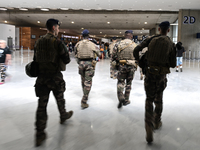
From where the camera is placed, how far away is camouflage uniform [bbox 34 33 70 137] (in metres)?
2.58

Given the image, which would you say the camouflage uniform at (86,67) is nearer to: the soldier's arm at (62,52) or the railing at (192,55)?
the soldier's arm at (62,52)

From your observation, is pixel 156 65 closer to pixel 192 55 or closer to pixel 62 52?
pixel 62 52

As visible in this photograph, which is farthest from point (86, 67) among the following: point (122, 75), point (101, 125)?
point (101, 125)

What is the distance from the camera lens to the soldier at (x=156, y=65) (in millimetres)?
2543

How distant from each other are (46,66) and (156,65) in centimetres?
151

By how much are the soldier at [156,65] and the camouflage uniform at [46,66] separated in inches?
43.3

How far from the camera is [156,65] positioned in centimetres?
261

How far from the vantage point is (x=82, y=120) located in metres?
3.39

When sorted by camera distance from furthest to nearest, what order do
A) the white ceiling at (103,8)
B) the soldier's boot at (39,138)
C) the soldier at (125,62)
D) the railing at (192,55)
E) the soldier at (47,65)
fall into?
the railing at (192,55), the white ceiling at (103,8), the soldier at (125,62), the soldier at (47,65), the soldier's boot at (39,138)

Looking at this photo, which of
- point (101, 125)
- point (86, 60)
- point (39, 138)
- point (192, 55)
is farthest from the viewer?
point (192, 55)

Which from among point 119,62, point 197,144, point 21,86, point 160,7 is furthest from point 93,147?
point 160,7

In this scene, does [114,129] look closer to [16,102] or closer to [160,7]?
[16,102]

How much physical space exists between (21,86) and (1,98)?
→ 4.69 feet

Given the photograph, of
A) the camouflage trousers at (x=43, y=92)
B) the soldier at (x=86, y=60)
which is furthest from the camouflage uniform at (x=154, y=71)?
the soldier at (x=86, y=60)
